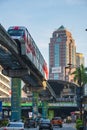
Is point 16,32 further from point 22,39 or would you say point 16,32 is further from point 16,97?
point 16,97

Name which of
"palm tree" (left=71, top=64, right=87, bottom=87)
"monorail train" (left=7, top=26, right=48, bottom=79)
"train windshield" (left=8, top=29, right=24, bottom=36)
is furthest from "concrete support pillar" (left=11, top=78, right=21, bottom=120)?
"train windshield" (left=8, top=29, right=24, bottom=36)

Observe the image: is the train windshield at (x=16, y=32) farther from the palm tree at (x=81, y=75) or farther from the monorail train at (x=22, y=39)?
the palm tree at (x=81, y=75)

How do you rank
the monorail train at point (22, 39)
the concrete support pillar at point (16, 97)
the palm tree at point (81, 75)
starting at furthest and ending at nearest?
the concrete support pillar at point (16, 97) → the palm tree at point (81, 75) → the monorail train at point (22, 39)

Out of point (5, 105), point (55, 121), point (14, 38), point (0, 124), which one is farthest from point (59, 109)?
point (14, 38)

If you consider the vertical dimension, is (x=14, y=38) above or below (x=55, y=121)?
above

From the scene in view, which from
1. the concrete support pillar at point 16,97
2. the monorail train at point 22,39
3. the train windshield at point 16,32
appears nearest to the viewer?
the monorail train at point 22,39

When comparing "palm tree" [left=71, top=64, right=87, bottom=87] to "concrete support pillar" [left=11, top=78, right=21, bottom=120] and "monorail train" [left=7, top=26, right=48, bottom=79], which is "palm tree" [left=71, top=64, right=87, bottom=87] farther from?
"concrete support pillar" [left=11, top=78, right=21, bottom=120]

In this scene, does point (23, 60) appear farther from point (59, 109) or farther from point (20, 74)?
point (59, 109)

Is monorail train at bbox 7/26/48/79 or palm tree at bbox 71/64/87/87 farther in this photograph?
palm tree at bbox 71/64/87/87

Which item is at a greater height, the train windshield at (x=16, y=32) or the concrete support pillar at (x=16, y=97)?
the train windshield at (x=16, y=32)

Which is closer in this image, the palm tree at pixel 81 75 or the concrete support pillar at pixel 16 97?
the palm tree at pixel 81 75

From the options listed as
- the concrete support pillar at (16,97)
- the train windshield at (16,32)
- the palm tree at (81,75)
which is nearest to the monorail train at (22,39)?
the train windshield at (16,32)

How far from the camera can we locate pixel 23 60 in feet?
241

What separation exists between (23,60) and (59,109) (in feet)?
420
